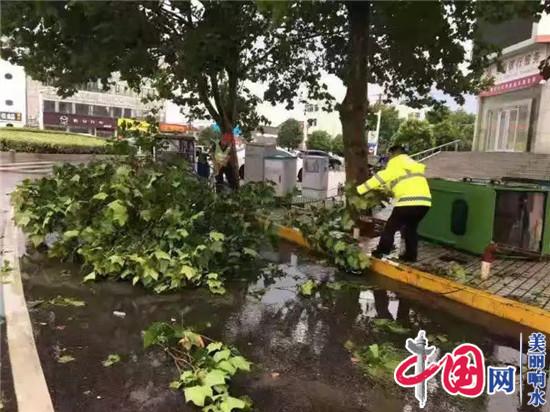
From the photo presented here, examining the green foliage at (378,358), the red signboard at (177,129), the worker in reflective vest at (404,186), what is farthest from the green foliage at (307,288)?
the red signboard at (177,129)

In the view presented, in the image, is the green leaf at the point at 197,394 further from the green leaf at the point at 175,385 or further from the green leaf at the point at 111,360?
the green leaf at the point at 111,360

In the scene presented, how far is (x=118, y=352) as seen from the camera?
4066 millimetres

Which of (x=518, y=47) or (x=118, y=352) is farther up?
(x=518, y=47)

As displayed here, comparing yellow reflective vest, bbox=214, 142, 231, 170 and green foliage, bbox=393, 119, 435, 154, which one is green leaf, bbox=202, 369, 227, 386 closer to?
yellow reflective vest, bbox=214, 142, 231, 170

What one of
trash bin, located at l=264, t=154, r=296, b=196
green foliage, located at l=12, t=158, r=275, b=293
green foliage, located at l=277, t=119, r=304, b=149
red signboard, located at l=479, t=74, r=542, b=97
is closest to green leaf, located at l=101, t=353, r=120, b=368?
green foliage, located at l=12, t=158, r=275, b=293

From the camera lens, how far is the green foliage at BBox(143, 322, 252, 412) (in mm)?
3262

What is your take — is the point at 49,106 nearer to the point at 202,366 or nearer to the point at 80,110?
the point at 80,110

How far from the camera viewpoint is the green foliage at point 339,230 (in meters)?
6.77

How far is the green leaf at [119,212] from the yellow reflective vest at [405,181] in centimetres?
319

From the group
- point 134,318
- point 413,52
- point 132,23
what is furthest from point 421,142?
point 134,318

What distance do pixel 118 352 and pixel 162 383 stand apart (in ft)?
2.21

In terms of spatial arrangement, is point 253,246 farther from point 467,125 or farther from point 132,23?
point 467,125

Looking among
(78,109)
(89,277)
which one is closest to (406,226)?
(89,277)

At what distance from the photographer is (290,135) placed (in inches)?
2628
